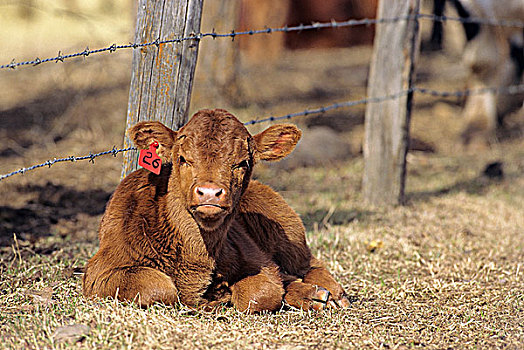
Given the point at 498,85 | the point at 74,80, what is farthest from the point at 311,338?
the point at 74,80

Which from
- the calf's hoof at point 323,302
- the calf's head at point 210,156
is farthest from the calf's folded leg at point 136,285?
the calf's hoof at point 323,302

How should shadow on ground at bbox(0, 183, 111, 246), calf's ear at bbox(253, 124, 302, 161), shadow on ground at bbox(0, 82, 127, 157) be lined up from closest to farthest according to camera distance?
calf's ear at bbox(253, 124, 302, 161) → shadow on ground at bbox(0, 183, 111, 246) → shadow on ground at bbox(0, 82, 127, 157)

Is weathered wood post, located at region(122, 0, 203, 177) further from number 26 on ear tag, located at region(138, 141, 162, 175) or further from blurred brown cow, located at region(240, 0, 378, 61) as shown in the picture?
blurred brown cow, located at region(240, 0, 378, 61)

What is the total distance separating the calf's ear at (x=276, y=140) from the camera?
3.81 metres

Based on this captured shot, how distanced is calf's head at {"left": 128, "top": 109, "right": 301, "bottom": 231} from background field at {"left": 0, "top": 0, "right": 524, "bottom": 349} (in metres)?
0.64

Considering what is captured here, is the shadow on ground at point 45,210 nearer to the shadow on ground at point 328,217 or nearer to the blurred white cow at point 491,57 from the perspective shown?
the shadow on ground at point 328,217

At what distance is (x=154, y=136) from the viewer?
372cm

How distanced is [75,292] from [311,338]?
1535mm

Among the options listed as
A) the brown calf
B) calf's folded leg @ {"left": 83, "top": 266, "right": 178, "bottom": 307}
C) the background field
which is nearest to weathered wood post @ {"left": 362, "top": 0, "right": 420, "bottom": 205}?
the background field

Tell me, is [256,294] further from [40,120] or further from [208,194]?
[40,120]

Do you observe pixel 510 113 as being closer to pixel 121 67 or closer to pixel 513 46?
pixel 513 46

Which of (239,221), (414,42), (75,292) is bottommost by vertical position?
(75,292)

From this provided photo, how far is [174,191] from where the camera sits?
375cm

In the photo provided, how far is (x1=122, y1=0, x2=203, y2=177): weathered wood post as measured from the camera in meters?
4.24
